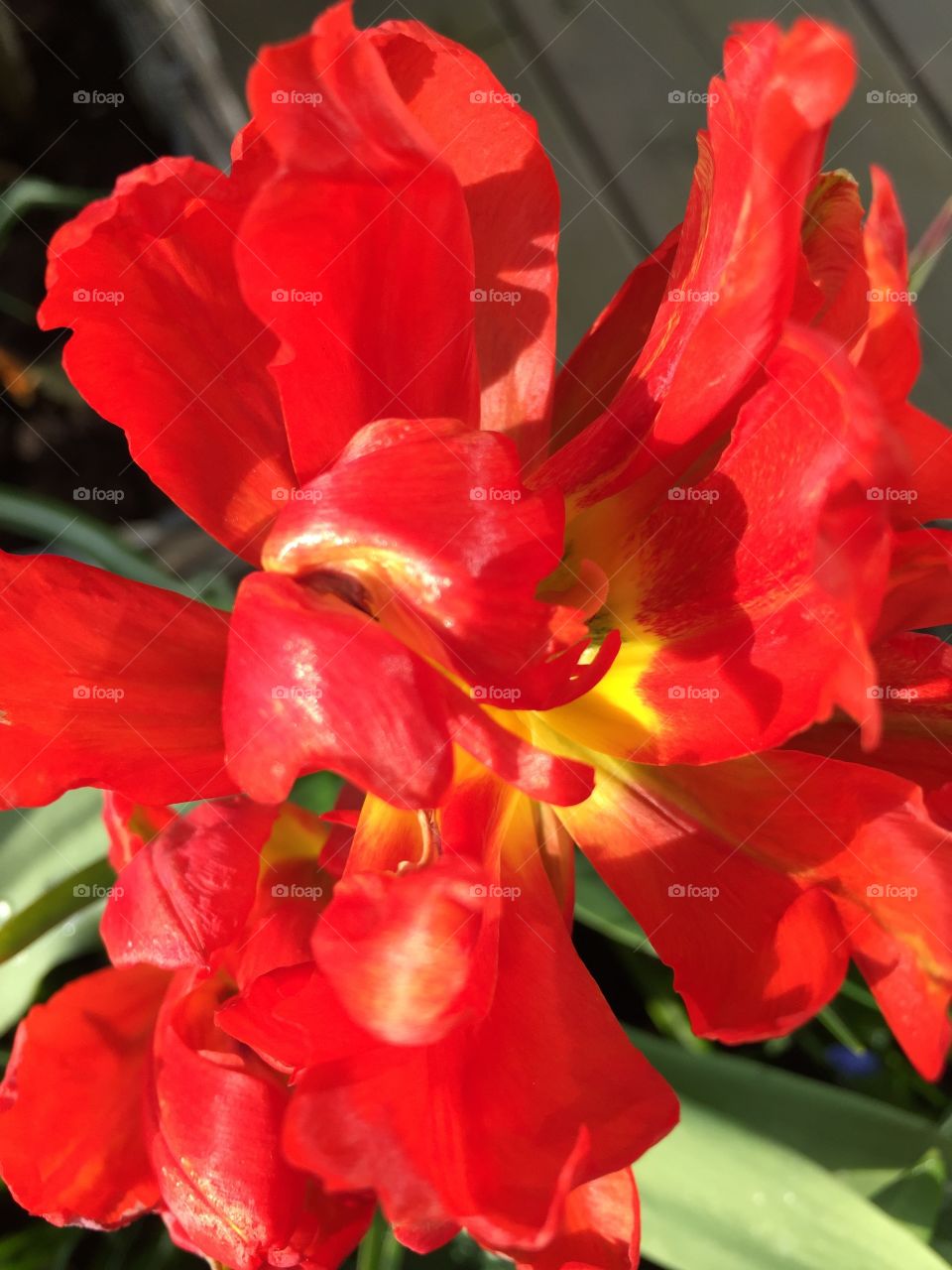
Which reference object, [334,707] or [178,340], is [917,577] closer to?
[334,707]

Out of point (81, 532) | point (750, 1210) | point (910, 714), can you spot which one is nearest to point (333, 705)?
point (910, 714)

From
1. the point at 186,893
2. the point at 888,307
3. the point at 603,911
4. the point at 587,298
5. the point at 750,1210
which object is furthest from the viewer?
the point at 587,298

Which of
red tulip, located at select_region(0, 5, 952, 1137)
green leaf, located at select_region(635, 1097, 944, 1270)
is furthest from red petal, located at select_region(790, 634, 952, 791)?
green leaf, located at select_region(635, 1097, 944, 1270)

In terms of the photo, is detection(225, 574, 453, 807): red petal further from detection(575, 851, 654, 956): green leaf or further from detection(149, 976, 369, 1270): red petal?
detection(575, 851, 654, 956): green leaf

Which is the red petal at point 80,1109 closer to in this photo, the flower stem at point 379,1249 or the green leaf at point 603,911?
the flower stem at point 379,1249

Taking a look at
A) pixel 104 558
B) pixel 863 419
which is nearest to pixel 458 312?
pixel 863 419
